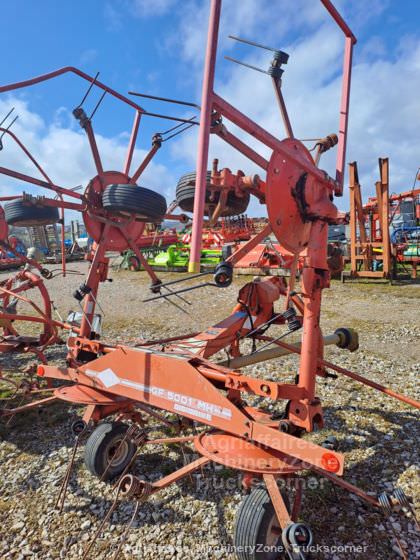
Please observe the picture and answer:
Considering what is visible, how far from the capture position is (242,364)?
12.7 feet

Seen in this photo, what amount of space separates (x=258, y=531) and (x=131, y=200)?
2.91m

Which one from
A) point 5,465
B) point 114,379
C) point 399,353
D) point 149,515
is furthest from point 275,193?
Result: point 399,353

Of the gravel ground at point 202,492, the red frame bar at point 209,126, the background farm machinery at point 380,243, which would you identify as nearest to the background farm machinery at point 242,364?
the red frame bar at point 209,126

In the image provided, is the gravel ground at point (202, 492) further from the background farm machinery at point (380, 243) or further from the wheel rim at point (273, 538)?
the background farm machinery at point (380, 243)

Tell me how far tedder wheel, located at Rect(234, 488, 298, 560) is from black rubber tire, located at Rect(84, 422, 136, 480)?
4.68 feet

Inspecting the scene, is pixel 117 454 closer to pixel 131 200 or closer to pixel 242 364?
pixel 242 364

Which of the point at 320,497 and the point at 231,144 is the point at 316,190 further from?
the point at 320,497

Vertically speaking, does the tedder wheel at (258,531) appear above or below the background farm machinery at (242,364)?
below

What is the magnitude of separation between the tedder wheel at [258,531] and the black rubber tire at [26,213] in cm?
364

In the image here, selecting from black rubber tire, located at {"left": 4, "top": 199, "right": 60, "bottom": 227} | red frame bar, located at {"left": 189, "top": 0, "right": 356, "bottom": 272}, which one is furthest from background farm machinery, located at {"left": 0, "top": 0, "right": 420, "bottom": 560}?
black rubber tire, located at {"left": 4, "top": 199, "right": 60, "bottom": 227}

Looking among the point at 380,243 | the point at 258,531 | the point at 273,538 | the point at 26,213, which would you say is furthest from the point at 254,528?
the point at 380,243

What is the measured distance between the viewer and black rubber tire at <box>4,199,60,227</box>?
4406mm

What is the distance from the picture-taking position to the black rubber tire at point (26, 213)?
173 inches

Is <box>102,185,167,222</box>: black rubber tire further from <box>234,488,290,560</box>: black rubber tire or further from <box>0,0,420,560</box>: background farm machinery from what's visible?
<box>234,488,290,560</box>: black rubber tire
